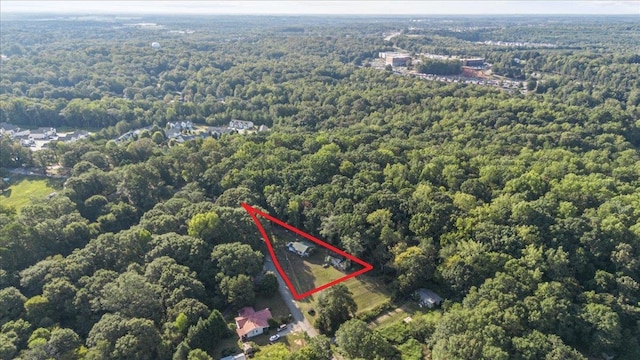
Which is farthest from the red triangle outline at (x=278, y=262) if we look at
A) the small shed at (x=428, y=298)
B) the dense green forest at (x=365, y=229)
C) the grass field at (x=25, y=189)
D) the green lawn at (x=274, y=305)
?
the grass field at (x=25, y=189)

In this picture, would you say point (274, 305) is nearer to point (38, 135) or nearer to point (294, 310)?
point (294, 310)

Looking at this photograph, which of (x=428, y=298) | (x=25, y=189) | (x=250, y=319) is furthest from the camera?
(x=25, y=189)

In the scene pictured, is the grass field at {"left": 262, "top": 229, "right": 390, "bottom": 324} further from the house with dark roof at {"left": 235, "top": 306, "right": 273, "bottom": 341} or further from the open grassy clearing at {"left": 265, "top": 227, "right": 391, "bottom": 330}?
the house with dark roof at {"left": 235, "top": 306, "right": 273, "bottom": 341}

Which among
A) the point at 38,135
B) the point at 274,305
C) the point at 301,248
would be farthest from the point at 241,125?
the point at 274,305

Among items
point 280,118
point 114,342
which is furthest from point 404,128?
point 114,342

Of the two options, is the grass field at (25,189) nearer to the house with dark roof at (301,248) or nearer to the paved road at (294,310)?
the house with dark roof at (301,248)

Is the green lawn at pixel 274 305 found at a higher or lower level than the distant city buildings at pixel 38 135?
lower

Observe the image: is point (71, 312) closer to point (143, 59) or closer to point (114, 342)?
point (114, 342)
